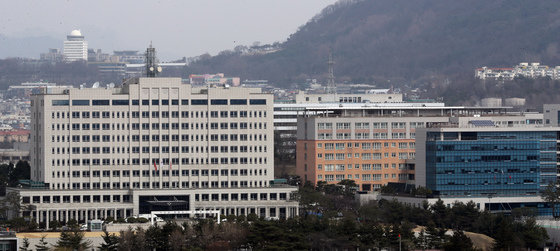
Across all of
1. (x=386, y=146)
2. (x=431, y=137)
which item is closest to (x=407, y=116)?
(x=386, y=146)

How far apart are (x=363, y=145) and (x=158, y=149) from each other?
2790 centimetres

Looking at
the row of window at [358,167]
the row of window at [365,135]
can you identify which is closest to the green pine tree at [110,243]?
the row of window at [358,167]

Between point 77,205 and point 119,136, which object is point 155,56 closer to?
point 119,136

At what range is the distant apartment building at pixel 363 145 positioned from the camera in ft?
519

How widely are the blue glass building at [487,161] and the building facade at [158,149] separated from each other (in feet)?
53.2

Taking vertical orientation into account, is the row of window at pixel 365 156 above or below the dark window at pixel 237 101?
below

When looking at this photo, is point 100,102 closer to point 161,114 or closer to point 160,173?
point 161,114

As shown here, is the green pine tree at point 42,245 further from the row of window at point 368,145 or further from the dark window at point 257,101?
the row of window at point 368,145

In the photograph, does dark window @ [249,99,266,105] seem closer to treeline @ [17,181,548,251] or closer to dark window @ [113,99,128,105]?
dark window @ [113,99,128,105]

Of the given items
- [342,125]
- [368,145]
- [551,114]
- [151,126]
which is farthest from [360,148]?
[551,114]

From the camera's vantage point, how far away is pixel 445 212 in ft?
425

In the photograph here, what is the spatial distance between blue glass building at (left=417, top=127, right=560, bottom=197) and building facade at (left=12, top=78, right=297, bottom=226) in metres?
16.2

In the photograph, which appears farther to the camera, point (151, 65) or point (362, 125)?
point (362, 125)

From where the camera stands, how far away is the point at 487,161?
5576 inches
